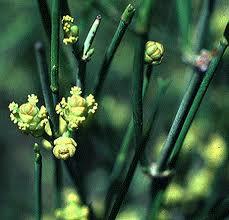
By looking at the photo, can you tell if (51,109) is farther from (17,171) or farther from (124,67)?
(17,171)

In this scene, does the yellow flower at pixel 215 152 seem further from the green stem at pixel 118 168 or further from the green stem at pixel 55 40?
the green stem at pixel 55 40

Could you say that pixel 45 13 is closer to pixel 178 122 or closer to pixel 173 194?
pixel 178 122

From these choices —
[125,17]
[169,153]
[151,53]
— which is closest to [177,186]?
[169,153]

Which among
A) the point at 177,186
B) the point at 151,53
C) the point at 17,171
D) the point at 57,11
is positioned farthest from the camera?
the point at 17,171

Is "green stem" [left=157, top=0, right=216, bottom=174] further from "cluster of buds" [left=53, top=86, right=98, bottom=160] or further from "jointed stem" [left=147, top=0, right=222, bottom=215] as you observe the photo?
"cluster of buds" [left=53, top=86, right=98, bottom=160]

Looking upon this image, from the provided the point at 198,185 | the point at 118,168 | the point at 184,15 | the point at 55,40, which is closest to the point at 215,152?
the point at 198,185

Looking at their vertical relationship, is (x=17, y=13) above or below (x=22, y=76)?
above

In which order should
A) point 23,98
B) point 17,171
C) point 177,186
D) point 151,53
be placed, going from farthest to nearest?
point 17,171 → point 23,98 → point 177,186 → point 151,53

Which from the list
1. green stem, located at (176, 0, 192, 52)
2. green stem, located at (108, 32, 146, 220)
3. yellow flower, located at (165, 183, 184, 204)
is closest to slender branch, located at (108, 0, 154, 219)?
green stem, located at (108, 32, 146, 220)
